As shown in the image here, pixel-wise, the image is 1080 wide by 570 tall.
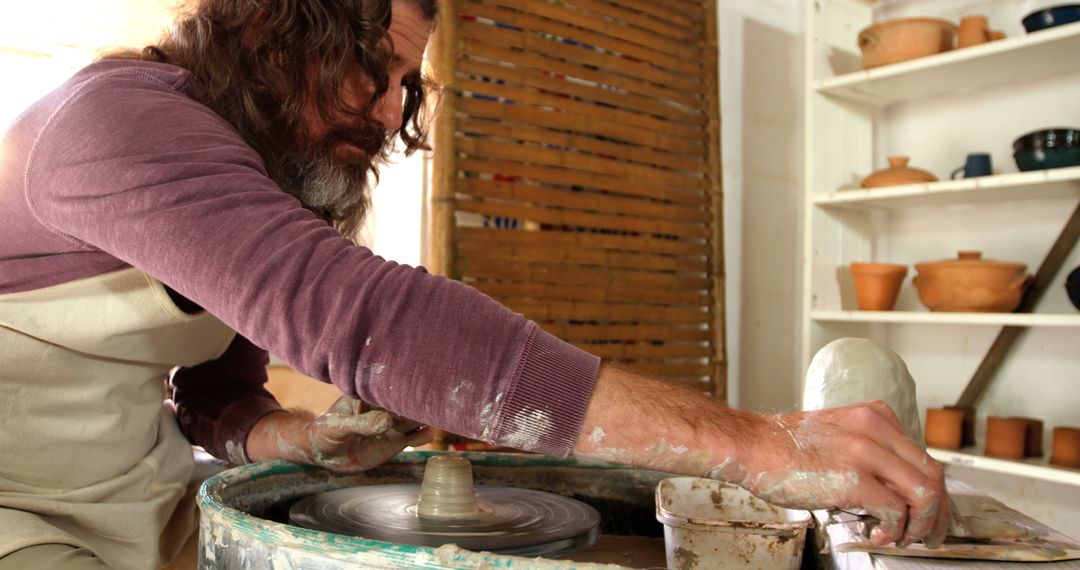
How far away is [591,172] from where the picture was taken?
2.60 meters

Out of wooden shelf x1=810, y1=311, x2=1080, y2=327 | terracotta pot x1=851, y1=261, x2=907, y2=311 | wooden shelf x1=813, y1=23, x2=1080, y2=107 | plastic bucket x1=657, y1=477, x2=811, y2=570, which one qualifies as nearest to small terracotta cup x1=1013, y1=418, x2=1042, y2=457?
wooden shelf x1=810, y1=311, x2=1080, y2=327

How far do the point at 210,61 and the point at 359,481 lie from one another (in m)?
0.63

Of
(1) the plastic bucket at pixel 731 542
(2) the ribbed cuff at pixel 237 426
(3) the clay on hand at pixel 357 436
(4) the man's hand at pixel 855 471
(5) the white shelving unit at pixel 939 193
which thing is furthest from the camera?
(5) the white shelving unit at pixel 939 193

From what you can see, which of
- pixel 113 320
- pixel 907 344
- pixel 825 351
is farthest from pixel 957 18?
pixel 113 320

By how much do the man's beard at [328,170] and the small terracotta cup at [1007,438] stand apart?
1900mm

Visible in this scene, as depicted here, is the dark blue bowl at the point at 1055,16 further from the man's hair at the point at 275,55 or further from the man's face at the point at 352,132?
the man's hair at the point at 275,55

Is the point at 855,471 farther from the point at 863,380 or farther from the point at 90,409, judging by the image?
the point at 90,409

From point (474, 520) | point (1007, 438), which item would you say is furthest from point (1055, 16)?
point (474, 520)

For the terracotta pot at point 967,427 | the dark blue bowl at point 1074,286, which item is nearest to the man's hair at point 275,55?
the dark blue bowl at point 1074,286

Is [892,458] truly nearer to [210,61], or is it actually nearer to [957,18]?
[210,61]

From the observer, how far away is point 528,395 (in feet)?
2.64

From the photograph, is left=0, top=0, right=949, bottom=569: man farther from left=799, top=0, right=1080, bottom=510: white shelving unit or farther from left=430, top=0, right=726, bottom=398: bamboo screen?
left=799, top=0, right=1080, bottom=510: white shelving unit

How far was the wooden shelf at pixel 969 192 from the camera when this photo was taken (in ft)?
7.51

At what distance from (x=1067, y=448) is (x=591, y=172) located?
57.9 inches
